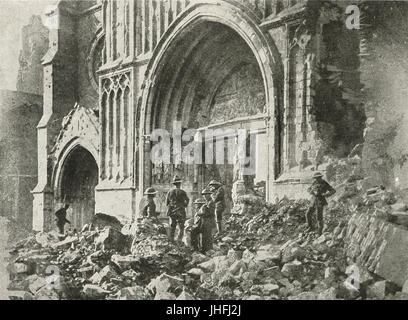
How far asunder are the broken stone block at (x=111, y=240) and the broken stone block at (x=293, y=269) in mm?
3599

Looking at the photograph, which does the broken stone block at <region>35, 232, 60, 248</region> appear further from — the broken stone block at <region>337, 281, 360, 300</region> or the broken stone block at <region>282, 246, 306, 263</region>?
the broken stone block at <region>337, 281, 360, 300</region>

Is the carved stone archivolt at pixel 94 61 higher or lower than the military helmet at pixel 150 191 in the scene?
higher

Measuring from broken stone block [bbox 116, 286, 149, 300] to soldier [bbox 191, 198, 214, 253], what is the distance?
1281 millimetres

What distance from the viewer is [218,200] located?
9508 mm

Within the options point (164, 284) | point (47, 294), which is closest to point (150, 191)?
point (164, 284)

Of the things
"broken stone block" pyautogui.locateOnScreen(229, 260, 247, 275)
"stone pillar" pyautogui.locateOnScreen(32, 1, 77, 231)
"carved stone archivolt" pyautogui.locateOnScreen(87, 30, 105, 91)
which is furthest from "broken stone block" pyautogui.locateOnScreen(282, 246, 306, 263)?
"carved stone archivolt" pyautogui.locateOnScreen(87, 30, 105, 91)

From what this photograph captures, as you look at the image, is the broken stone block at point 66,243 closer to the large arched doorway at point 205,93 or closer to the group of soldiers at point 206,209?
the group of soldiers at point 206,209

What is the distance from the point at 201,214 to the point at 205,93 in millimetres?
3376

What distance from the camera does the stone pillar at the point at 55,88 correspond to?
49.2 feet

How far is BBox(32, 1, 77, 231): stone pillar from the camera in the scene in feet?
49.2

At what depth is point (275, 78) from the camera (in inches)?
353

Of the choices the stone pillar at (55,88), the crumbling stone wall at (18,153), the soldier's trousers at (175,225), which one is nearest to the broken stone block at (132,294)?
the soldier's trousers at (175,225)

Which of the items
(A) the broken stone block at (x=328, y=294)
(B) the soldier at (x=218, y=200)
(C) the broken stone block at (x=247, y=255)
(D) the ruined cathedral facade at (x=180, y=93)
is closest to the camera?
(A) the broken stone block at (x=328, y=294)
